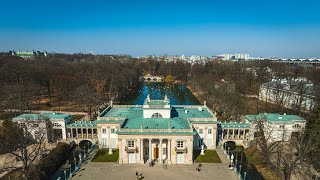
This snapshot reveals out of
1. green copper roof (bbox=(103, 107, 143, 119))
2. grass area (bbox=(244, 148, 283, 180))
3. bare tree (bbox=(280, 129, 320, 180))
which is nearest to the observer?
bare tree (bbox=(280, 129, 320, 180))

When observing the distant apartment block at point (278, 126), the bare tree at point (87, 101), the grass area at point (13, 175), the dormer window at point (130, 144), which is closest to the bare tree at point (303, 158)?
the distant apartment block at point (278, 126)

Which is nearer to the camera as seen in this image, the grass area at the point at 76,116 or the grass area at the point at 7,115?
the grass area at the point at 7,115

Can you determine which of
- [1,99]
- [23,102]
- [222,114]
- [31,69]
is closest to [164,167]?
[222,114]

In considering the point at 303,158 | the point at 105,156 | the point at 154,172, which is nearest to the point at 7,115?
the point at 105,156

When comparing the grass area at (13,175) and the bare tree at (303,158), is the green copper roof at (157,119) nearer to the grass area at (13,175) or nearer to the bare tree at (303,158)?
the bare tree at (303,158)

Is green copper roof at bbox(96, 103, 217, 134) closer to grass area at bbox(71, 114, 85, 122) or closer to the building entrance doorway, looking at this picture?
the building entrance doorway

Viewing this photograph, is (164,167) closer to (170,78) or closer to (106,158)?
(106,158)

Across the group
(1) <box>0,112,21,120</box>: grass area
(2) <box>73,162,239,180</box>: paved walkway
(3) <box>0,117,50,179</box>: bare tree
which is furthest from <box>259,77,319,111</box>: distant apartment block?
(1) <box>0,112,21,120</box>: grass area
